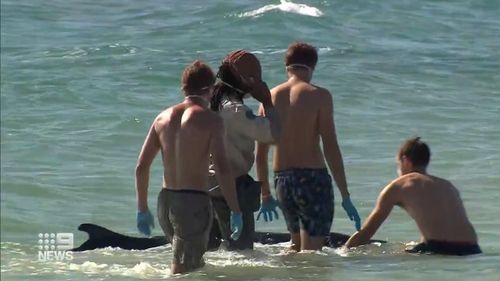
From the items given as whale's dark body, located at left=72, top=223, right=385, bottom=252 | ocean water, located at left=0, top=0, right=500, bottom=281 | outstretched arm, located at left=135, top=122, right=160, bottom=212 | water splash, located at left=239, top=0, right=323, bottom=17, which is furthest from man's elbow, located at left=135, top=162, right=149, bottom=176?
water splash, located at left=239, top=0, right=323, bottom=17

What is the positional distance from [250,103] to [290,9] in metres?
13.9

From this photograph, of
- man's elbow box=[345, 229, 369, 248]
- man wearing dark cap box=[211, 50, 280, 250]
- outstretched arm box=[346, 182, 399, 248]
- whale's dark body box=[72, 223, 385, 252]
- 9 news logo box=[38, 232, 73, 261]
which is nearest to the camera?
man wearing dark cap box=[211, 50, 280, 250]

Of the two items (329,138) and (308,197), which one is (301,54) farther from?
(308,197)

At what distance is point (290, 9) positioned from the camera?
30.7 m

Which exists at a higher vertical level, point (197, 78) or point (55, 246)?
point (197, 78)

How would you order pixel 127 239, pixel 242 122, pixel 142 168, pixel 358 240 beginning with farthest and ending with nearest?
pixel 127 239
pixel 358 240
pixel 242 122
pixel 142 168

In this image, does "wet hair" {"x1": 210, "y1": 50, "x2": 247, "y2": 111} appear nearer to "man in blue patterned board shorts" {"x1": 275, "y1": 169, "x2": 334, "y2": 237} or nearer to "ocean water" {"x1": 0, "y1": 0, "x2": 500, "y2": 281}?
"man in blue patterned board shorts" {"x1": 275, "y1": 169, "x2": 334, "y2": 237}

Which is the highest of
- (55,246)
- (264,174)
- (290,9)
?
(290,9)

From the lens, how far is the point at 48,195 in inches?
482

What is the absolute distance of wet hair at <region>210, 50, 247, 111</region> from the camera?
8070 millimetres

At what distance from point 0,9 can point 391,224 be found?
2079 cm

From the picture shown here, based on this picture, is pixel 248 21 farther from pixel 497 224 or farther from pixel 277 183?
pixel 277 183

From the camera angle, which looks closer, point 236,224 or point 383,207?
point 236,224

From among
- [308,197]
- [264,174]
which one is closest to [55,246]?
[264,174]
